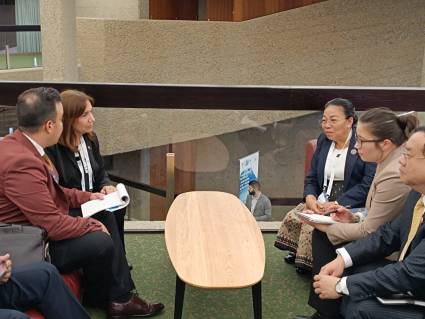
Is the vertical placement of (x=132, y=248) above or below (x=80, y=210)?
below

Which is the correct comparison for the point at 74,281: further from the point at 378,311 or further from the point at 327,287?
the point at 378,311

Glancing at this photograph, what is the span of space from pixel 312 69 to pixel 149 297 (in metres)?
7.57

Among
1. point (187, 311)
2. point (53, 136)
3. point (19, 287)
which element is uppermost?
point (53, 136)

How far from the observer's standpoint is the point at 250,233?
2803 mm

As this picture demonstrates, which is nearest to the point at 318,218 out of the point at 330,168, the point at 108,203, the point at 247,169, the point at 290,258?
the point at 330,168

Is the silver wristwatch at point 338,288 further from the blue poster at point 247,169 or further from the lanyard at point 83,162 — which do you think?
the blue poster at point 247,169

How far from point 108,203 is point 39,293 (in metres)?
0.68

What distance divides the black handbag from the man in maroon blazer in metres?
0.11

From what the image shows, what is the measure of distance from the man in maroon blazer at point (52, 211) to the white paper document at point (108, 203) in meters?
0.08

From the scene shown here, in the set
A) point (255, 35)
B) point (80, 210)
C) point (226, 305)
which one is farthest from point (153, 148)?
point (255, 35)

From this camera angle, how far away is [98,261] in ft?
8.73

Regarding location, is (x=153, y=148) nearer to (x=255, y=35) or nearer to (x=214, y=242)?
(x=214, y=242)

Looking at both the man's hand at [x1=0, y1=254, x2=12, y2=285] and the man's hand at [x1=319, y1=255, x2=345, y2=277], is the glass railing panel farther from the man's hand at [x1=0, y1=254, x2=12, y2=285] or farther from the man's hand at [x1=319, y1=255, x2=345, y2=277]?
the man's hand at [x1=319, y1=255, x2=345, y2=277]

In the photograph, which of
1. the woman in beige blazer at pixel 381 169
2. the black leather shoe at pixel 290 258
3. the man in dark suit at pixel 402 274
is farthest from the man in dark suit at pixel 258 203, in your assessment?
the man in dark suit at pixel 402 274
